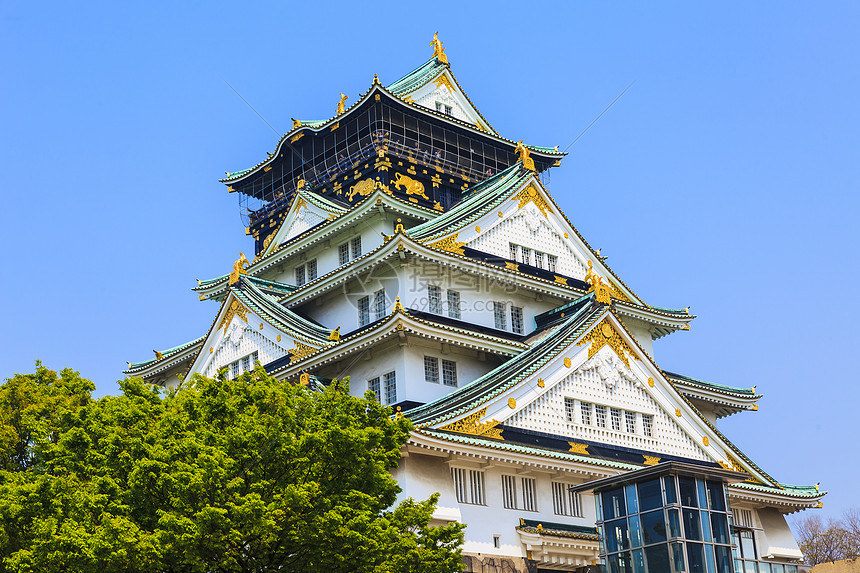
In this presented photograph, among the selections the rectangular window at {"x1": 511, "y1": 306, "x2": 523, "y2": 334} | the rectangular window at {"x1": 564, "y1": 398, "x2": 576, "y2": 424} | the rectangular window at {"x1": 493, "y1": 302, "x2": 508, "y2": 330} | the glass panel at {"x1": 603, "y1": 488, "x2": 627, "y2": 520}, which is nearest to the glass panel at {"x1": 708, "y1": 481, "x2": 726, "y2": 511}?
the glass panel at {"x1": 603, "y1": 488, "x2": 627, "y2": 520}

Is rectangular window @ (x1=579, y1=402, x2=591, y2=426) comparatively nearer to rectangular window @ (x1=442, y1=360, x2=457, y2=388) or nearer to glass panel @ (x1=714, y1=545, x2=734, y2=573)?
rectangular window @ (x1=442, y1=360, x2=457, y2=388)

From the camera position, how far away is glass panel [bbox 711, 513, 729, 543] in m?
27.7

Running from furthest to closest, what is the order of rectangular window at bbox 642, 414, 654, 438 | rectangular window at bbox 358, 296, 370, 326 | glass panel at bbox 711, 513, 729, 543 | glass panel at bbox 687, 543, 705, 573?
rectangular window at bbox 358, 296, 370, 326 → rectangular window at bbox 642, 414, 654, 438 → glass panel at bbox 711, 513, 729, 543 → glass panel at bbox 687, 543, 705, 573

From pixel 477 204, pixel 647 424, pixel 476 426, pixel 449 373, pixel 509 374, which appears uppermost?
pixel 477 204

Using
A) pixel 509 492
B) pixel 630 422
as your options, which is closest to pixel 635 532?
pixel 509 492

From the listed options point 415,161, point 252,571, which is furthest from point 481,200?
point 252,571

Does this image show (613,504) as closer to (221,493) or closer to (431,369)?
(431,369)

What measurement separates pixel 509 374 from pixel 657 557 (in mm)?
9528

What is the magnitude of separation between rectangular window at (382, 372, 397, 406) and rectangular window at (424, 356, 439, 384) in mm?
1187

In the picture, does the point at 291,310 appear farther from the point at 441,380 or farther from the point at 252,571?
the point at 252,571

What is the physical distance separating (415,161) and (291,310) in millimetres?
9170

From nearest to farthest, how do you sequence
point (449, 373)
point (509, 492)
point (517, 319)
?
point (509, 492) < point (449, 373) < point (517, 319)

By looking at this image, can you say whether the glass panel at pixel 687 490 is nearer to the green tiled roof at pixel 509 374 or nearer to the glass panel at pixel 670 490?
the glass panel at pixel 670 490

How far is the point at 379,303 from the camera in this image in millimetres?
39969
